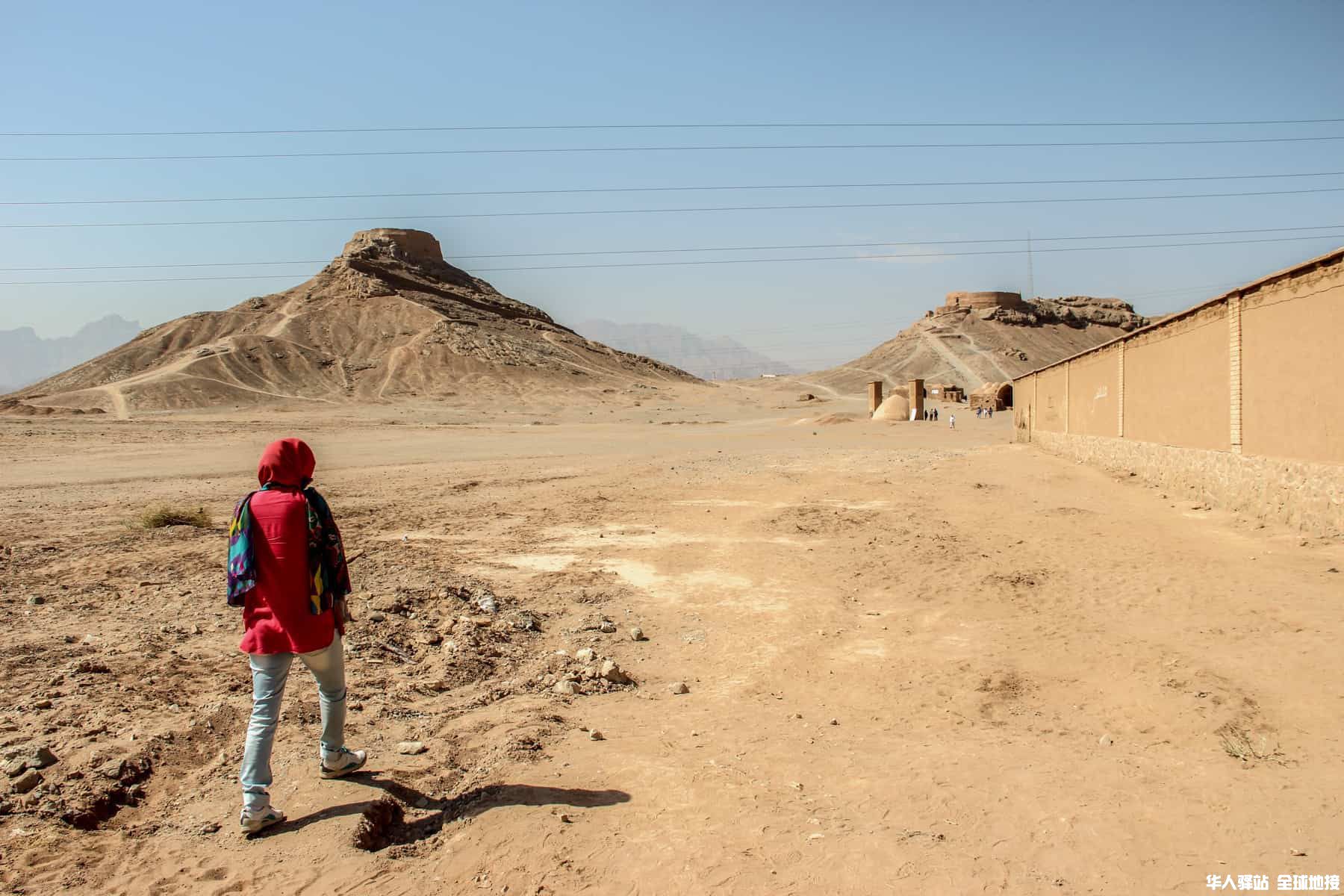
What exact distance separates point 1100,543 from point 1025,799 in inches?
297

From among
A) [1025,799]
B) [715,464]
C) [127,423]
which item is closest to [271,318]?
[127,423]

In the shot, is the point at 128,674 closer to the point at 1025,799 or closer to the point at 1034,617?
the point at 1025,799

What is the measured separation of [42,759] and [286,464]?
2.11 m

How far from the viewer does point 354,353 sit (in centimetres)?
7038

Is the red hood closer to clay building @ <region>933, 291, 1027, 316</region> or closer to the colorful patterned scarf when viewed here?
the colorful patterned scarf

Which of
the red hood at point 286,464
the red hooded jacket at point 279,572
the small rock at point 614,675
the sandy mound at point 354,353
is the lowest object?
the small rock at point 614,675

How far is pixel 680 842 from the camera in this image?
3.74m

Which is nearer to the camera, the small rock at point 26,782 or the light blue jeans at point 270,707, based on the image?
the light blue jeans at point 270,707

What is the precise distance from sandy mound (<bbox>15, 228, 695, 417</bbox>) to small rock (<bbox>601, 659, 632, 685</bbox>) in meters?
52.1

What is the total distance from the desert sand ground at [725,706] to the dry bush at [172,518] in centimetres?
33

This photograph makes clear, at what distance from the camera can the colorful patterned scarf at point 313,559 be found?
393cm

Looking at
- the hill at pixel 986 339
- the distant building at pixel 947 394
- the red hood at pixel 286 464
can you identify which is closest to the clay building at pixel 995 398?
the distant building at pixel 947 394

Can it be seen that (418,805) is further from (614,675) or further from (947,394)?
(947,394)

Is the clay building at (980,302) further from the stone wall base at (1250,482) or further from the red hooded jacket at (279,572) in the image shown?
the red hooded jacket at (279,572)
